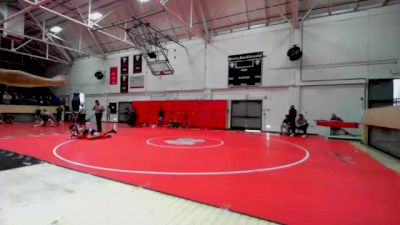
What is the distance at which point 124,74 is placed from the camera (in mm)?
18547

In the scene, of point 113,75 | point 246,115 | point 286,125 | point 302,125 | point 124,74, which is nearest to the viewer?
point 302,125

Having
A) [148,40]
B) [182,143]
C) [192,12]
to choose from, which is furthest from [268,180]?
[148,40]

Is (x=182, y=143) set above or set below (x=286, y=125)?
below

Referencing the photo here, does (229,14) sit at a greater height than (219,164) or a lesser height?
greater

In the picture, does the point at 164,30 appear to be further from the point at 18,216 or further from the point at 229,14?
the point at 18,216

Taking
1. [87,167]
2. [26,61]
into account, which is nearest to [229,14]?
[87,167]

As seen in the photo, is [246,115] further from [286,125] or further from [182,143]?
[182,143]

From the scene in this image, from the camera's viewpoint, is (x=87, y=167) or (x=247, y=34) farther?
(x=247, y=34)

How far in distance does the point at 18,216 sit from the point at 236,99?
12696 millimetres

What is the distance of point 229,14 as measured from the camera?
13211mm

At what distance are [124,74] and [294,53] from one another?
13.5m

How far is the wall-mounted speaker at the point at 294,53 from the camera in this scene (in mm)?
11516

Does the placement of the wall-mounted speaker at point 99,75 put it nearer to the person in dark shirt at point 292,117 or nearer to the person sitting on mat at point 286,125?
the person sitting on mat at point 286,125

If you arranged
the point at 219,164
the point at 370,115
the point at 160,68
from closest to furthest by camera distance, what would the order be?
the point at 219,164, the point at 370,115, the point at 160,68
